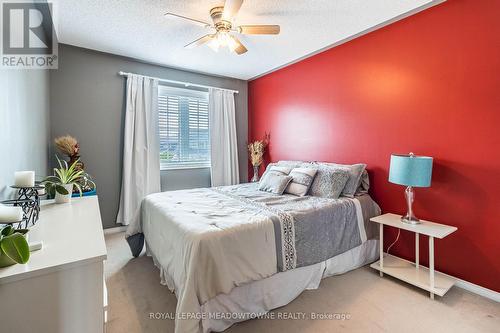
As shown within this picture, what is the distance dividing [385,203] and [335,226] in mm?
A: 867

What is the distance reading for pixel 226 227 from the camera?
67.7 inches

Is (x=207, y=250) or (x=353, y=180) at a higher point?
(x=353, y=180)

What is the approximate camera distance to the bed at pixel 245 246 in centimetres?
156

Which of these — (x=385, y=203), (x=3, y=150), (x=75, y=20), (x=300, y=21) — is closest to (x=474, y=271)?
(x=385, y=203)

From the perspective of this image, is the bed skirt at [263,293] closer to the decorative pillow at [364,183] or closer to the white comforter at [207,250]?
the white comforter at [207,250]

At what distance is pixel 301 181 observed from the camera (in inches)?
114

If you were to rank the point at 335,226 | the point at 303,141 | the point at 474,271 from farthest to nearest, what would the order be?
the point at 303,141
the point at 335,226
the point at 474,271

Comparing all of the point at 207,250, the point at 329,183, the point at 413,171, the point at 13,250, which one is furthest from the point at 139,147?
the point at 413,171

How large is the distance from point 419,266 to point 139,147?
381 cm

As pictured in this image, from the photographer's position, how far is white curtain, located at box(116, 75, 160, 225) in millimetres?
3496

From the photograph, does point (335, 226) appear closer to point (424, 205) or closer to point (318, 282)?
point (318, 282)

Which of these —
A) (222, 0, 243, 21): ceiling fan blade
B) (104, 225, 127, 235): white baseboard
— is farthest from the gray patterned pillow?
(104, 225, 127, 235): white baseboard

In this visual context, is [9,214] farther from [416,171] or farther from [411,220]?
[411,220]

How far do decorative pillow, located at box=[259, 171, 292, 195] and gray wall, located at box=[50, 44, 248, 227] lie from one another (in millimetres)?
2188
